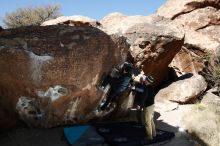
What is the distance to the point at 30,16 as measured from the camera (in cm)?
2834

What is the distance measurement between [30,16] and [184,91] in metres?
17.8

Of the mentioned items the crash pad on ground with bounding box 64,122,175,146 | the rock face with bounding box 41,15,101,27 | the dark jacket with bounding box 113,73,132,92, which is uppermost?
the rock face with bounding box 41,15,101,27

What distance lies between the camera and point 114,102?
10266 mm

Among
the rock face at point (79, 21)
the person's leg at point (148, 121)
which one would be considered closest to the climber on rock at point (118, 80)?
the person's leg at point (148, 121)

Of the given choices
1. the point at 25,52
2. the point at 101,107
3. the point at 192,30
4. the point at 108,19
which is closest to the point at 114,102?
the point at 101,107

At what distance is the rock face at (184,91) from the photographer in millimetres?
13102

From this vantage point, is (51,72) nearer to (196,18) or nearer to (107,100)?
(107,100)

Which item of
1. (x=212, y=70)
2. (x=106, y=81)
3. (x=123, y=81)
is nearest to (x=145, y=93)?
(x=123, y=81)

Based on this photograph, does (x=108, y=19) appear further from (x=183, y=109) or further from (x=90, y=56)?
(x=90, y=56)

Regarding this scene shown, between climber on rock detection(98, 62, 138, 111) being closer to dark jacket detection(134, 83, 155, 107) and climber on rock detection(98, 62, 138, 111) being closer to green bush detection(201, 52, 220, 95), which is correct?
dark jacket detection(134, 83, 155, 107)

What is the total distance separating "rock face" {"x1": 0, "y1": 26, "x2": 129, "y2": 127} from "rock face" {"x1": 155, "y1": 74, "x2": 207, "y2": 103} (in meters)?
4.24

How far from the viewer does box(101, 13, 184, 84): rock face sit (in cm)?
1286

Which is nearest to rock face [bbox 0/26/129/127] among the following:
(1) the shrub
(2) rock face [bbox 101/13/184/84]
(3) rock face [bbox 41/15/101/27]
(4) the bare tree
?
(1) the shrub

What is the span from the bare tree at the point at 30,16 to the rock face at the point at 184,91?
15.4 metres
